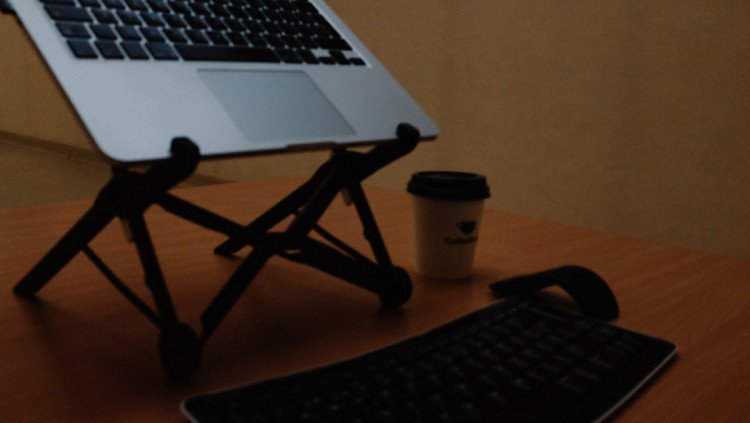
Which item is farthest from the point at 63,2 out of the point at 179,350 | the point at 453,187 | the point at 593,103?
the point at 593,103

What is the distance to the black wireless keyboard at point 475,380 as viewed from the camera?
1.26 feet

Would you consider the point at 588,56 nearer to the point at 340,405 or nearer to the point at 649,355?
the point at 649,355

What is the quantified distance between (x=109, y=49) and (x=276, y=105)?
0.12 m

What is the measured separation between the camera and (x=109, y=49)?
47cm

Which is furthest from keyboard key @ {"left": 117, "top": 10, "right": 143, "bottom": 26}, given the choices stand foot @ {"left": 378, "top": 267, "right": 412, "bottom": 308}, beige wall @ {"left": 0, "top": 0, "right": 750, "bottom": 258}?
beige wall @ {"left": 0, "top": 0, "right": 750, "bottom": 258}

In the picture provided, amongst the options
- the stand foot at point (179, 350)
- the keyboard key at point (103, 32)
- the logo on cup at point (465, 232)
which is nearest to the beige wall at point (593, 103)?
the logo on cup at point (465, 232)

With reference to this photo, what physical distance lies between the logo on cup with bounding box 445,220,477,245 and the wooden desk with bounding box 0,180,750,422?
0.04 m

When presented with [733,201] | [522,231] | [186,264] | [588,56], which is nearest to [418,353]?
[186,264]

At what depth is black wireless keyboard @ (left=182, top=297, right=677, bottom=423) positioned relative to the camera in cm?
38

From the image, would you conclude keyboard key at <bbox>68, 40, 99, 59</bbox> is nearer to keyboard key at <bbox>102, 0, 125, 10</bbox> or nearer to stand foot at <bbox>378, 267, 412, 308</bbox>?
keyboard key at <bbox>102, 0, 125, 10</bbox>

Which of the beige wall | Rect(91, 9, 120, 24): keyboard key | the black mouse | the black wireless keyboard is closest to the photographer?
the black wireless keyboard

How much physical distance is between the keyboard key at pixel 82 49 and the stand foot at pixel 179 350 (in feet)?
0.60

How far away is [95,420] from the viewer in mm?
393

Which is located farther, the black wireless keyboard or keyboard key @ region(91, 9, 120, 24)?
keyboard key @ region(91, 9, 120, 24)
